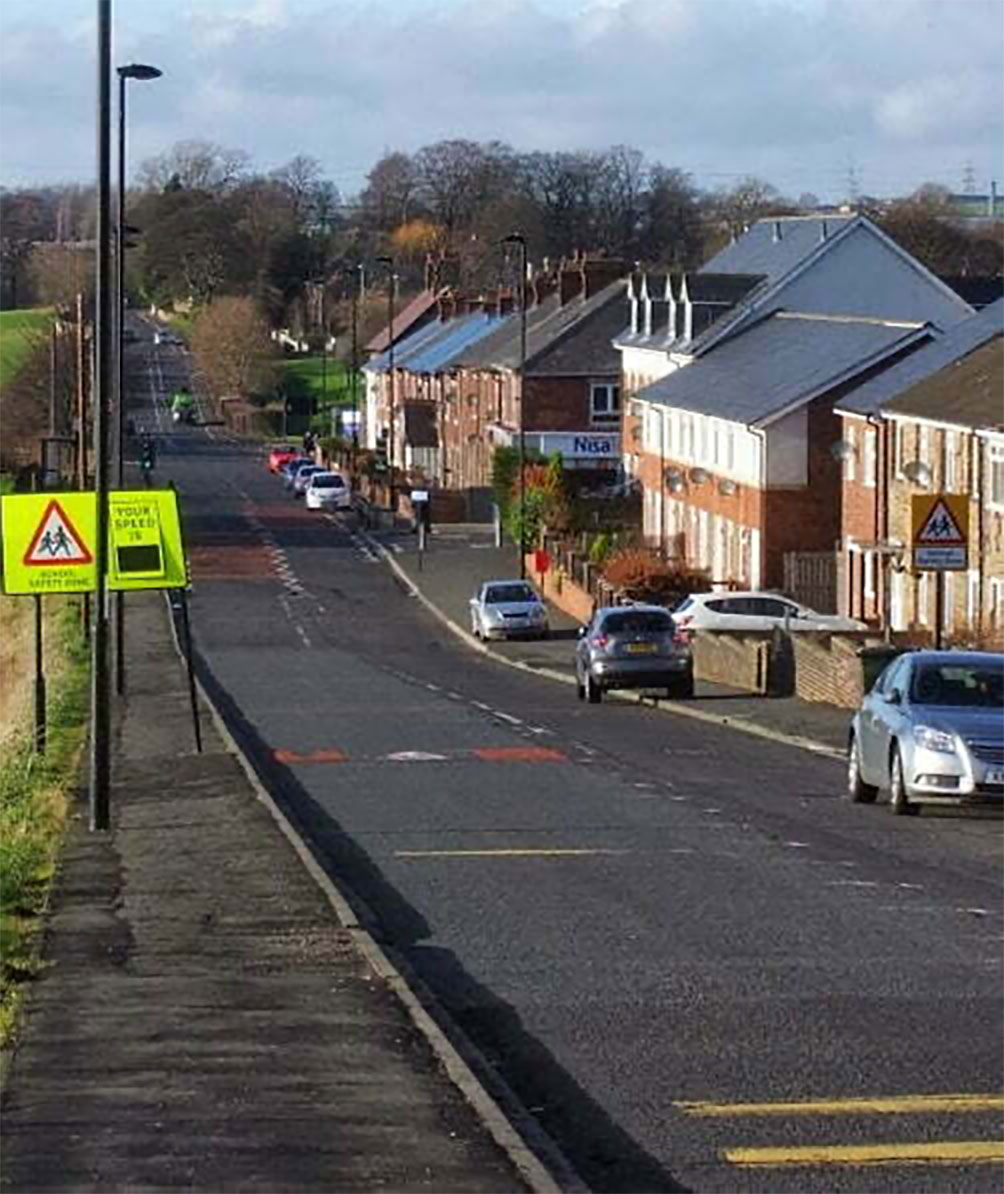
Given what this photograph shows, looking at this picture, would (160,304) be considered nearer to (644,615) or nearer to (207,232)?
(207,232)

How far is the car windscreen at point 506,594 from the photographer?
58.4 metres

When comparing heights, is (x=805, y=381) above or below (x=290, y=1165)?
above

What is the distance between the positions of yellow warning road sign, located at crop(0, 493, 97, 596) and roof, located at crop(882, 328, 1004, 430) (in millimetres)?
19825

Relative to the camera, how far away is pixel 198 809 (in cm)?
2173

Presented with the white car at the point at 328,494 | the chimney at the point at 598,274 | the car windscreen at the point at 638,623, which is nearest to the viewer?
the car windscreen at the point at 638,623

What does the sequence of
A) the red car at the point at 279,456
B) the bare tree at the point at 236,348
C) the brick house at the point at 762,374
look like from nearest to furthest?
the brick house at the point at 762,374 < the red car at the point at 279,456 < the bare tree at the point at 236,348

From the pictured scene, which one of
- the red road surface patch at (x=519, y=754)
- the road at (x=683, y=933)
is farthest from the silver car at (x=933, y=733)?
the red road surface patch at (x=519, y=754)

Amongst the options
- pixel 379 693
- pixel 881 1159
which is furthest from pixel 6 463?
pixel 881 1159

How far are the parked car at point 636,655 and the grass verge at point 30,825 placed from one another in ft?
27.2

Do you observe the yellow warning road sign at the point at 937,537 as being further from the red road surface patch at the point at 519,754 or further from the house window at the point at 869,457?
the house window at the point at 869,457

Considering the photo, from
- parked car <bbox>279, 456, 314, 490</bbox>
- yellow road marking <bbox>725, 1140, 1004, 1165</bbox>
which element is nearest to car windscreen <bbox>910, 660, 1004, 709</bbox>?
yellow road marking <bbox>725, 1140, 1004, 1165</bbox>

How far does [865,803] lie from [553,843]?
15.9 feet

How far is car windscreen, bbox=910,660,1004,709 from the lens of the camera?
23.1 metres

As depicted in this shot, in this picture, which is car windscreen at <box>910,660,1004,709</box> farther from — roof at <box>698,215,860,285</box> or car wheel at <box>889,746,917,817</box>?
roof at <box>698,215,860,285</box>
